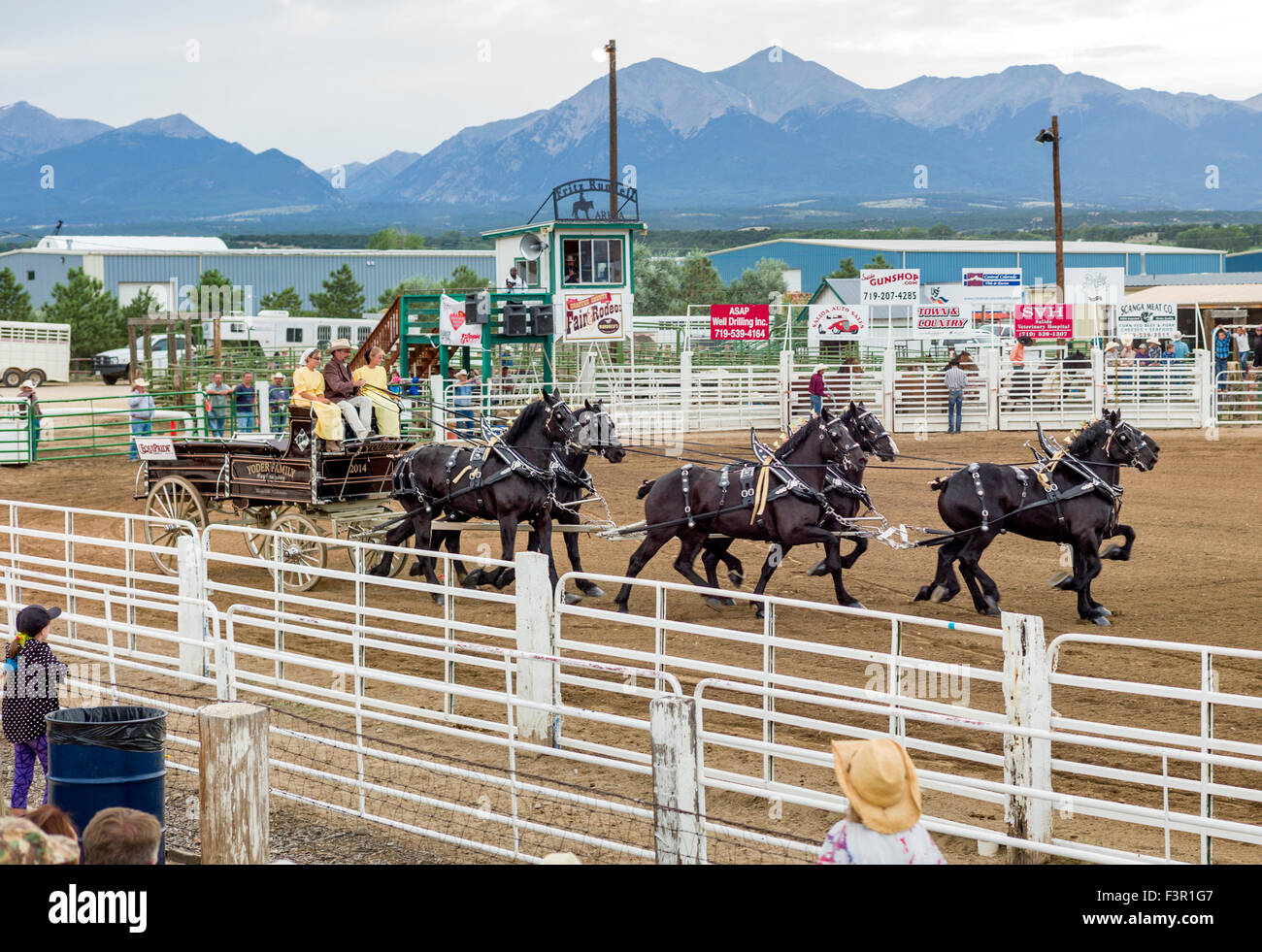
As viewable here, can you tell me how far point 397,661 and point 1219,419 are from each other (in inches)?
958

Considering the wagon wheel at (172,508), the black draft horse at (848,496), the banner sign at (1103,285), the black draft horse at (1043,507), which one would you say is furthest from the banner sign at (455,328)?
the banner sign at (1103,285)

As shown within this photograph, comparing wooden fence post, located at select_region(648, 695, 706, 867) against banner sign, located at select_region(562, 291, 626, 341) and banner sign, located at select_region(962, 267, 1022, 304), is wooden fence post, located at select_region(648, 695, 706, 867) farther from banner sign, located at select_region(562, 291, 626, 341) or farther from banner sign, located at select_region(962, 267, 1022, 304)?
banner sign, located at select_region(962, 267, 1022, 304)

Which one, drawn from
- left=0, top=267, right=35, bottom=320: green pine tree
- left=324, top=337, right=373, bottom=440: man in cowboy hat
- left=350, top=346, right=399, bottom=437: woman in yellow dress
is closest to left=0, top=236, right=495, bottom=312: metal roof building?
left=0, top=267, right=35, bottom=320: green pine tree

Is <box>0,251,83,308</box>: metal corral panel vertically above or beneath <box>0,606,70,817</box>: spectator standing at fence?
above

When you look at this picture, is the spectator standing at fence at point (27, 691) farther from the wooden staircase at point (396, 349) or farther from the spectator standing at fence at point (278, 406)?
the wooden staircase at point (396, 349)

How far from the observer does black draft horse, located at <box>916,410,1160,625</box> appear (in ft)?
44.0

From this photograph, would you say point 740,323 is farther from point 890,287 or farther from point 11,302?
point 11,302

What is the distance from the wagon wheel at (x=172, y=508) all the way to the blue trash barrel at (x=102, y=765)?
31.5ft

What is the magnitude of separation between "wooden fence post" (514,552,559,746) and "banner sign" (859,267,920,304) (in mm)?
27836

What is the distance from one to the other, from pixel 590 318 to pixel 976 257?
62.7m

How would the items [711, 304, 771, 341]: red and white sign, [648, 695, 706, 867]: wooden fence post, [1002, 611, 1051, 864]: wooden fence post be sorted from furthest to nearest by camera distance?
[711, 304, 771, 341]: red and white sign
[1002, 611, 1051, 864]: wooden fence post
[648, 695, 706, 867]: wooden fence post

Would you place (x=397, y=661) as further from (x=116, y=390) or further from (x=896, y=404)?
(x=116, y=390)

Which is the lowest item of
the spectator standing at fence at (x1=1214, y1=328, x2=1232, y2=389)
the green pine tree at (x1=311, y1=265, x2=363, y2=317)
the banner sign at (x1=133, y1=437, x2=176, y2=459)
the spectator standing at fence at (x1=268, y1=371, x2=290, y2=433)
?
the banner sign at (x1=133, y1=437, x2=176, y2=459)

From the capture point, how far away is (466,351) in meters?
31.8
